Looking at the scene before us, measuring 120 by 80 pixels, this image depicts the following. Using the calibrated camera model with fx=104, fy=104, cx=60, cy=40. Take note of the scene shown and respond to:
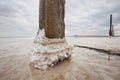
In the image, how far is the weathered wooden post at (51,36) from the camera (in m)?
1.92

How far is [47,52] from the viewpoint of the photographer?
191 cm

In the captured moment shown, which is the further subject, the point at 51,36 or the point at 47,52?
the point at 51,36

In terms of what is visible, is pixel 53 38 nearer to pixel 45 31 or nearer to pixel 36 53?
pixel 45 31

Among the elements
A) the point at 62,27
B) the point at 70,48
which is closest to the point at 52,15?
the point at 62,27

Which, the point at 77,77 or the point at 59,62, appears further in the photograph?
the point at 59,62

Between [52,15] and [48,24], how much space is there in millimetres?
207

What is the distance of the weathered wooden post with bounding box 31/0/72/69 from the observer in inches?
75.5

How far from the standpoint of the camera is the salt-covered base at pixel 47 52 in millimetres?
1844

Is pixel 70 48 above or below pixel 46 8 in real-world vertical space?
below

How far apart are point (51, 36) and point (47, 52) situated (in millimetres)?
403

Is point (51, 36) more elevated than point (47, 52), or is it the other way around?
point (51, 36)

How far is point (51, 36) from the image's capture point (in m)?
2.17

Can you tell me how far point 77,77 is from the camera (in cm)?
145

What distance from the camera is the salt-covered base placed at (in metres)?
1.84
